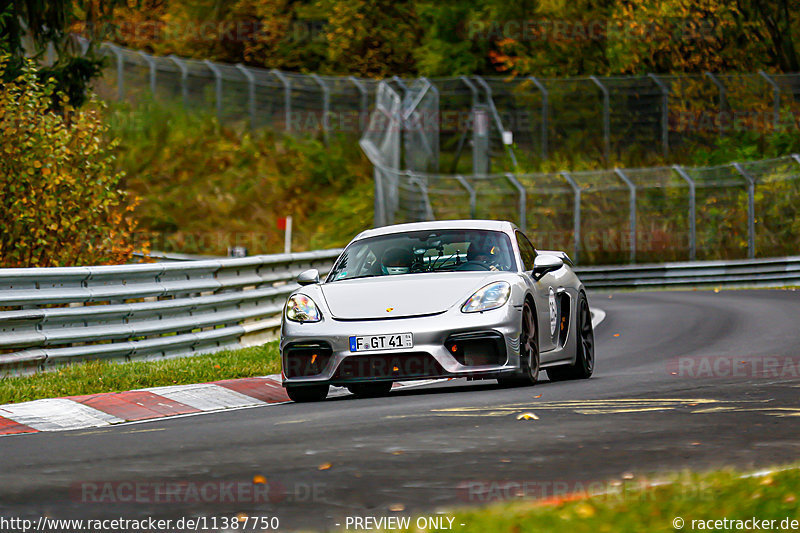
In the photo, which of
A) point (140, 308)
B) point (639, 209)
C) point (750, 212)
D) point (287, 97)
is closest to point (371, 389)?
point (140, 308)

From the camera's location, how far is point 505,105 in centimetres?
4675

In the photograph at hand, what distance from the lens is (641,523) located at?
5.63 metres

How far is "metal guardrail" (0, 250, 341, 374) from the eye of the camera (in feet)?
42.3

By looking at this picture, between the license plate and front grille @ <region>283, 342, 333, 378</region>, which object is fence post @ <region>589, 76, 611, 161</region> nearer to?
front grille @ <region>283, 342, 333, 378</region>

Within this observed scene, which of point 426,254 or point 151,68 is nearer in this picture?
point 426,254

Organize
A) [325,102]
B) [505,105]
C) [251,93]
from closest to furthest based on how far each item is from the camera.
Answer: [505,105] → [325,102] → [251,93]

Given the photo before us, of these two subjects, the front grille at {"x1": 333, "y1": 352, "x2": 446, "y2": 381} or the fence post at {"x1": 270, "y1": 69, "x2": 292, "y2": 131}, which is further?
the fence post at {"x1": 270, "y1": 69, "x2": 292, "y2": 131}

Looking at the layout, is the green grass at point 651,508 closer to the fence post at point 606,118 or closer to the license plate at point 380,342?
the license plate at point 380,342

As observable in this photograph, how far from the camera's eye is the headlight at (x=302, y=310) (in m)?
11.7

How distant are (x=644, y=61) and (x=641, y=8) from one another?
3309 millimetres

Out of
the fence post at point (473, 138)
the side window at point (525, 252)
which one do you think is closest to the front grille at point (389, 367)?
the side window at point (525, 252)

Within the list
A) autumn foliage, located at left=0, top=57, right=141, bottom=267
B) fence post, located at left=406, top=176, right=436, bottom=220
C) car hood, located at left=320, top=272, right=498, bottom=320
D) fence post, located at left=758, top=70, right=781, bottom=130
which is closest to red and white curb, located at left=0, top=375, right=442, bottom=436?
car hood, located at left=320, top=272, right=498, bottom=320

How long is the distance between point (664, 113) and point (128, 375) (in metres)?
34.7

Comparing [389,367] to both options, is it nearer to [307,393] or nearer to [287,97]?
[307,393]
